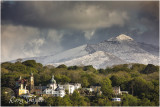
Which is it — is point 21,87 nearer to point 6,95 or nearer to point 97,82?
point 6,95

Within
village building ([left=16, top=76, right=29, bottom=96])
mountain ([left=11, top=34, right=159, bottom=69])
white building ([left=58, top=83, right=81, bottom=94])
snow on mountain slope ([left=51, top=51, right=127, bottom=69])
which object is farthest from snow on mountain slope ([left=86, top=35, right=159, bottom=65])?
village building ([left=16, top=76, right=29, bottom=96])

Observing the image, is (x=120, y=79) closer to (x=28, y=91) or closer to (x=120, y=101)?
(x=120, y=101)

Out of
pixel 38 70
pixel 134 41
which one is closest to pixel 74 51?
pixel 134 41

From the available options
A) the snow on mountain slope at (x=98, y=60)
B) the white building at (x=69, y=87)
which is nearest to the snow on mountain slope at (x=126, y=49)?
the snow on mountain slope at (x=98, y=60)

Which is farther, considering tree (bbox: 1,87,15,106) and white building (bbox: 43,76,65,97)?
white building (bbox: 43,76,65,97)

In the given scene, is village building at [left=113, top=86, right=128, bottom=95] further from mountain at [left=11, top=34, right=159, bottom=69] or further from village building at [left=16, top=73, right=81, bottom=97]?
mountain at [left=11, top=34, right=159, bottom=69]

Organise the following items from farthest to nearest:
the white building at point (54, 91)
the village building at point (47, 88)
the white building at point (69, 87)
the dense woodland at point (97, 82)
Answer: the white building at point (69, 87), the village building at point (47, 88), the white building at point (54, 91), the dense woodland at point (97, 82)

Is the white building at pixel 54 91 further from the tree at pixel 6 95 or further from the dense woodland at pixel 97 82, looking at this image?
the tree at pixel 6 95

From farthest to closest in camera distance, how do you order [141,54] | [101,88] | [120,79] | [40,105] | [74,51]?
[74,51], [141,54], [120,79], [101,88], [40,105]
